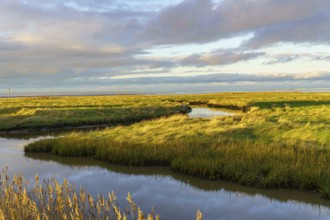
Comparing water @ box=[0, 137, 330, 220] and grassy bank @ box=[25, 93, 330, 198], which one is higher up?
grassy bank @ box=[25, 93, 330, 198]

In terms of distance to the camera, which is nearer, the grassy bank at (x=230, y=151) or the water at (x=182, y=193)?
the water at (x=182, y=193)

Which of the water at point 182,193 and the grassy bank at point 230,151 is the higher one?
the grassy bank at point 230,151

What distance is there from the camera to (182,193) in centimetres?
1333

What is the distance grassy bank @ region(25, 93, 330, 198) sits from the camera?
13656 mm

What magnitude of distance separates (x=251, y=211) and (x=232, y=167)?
368 centimetres

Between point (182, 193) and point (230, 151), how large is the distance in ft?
16.8

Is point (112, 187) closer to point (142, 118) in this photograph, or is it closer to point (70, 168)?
point (70, 168)

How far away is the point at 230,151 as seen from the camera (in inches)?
691

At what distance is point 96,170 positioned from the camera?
1738cm

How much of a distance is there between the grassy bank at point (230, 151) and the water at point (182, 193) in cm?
53

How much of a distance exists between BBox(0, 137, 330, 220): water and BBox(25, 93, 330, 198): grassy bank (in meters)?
0.53

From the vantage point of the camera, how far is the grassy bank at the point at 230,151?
13656mm

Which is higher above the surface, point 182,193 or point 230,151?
point 230,151

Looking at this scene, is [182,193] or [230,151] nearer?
[182,193]
